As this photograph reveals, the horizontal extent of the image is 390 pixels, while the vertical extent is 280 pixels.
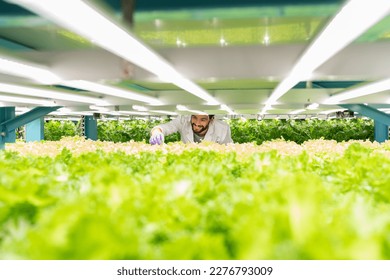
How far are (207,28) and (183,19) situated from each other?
1.50 feet

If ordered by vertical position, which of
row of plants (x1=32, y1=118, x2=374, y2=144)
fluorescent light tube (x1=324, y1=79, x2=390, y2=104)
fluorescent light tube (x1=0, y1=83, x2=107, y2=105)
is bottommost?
row of plants (x1=32, y1=118, x2=374, y2=144)

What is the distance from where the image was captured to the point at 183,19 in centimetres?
415

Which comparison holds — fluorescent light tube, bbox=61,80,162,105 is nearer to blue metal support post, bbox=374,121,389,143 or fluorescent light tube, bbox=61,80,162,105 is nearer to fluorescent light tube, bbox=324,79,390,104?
fluorescent light tube, bbox=324,79,390,104

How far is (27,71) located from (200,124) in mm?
8192

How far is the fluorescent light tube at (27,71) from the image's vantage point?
3750mm

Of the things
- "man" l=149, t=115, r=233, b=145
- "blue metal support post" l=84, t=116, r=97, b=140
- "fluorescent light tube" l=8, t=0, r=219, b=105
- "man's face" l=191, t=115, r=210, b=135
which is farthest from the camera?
"blue metal support post" l=84, t=116, r=97, b=140

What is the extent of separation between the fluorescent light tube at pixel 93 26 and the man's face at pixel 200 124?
8.38 m

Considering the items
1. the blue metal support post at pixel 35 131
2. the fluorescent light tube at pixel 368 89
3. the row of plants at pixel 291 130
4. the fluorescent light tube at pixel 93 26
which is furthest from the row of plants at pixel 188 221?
the row of plants at pixel 291 130

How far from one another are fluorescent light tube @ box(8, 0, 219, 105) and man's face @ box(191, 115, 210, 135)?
8.38 metres

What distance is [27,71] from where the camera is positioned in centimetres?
420

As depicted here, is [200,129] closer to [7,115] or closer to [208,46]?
[7,115]

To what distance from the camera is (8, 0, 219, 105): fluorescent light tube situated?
200cm

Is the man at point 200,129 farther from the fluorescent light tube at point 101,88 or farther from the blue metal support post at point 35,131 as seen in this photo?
the blue metal support post at point 35,131

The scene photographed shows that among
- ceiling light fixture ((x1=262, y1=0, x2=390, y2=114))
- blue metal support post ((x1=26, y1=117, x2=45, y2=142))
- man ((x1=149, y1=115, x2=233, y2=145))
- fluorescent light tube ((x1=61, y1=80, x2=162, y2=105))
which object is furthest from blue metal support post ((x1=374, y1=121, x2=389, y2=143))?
ceiling light fixture ((x1=262, y1=0, x2=390, y2=114))
